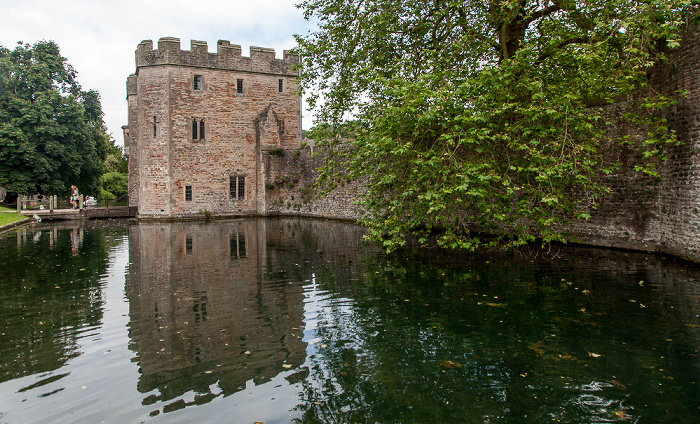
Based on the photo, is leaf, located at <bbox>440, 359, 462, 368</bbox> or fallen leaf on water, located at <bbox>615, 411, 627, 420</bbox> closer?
fallen leaf on water, located at <bbox>615, 411, 627, 420</bbox>

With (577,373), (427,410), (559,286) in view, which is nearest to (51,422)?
(427,410)

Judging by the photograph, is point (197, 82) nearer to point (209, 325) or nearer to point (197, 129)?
point (197, 129)

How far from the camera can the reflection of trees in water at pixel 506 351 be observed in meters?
4.04

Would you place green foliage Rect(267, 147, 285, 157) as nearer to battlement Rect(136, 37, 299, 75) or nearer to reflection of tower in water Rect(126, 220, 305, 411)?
battlement Rect(136, 37, 299, 75)

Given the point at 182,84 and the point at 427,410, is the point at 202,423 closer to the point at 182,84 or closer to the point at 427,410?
the point at 427,410

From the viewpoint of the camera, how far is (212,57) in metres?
28.4

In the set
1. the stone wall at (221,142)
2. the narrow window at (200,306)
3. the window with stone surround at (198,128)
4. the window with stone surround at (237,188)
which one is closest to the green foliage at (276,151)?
the stone wall at (221,142)

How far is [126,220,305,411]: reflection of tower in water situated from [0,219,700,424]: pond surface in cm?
3

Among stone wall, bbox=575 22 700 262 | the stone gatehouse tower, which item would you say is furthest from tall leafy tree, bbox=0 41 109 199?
stone wall, bbox=575 22 700 262

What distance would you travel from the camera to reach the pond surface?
406cm

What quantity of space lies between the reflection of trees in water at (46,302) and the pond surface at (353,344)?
4cm

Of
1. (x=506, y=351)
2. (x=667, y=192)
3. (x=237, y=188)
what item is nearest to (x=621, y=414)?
(x=506, y=351)

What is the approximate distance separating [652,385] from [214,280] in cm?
736

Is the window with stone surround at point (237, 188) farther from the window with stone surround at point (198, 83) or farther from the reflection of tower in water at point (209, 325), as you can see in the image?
the reflection of tower in water at point (209, 325)
